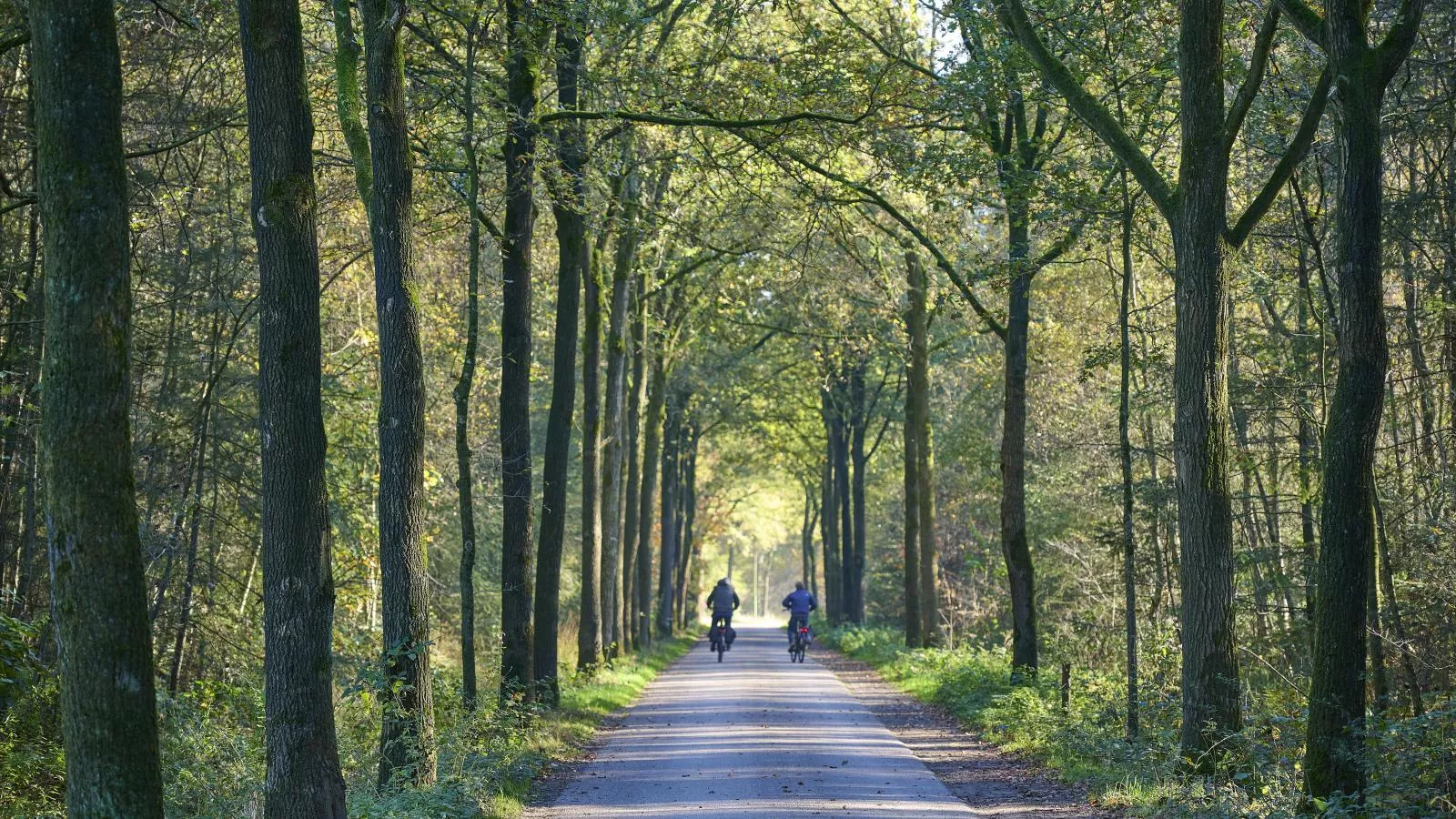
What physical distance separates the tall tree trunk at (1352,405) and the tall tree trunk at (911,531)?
21.0m

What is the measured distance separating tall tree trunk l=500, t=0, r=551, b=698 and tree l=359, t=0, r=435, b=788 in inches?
147

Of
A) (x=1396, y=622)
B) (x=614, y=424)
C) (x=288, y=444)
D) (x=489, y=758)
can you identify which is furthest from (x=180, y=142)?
(x=614, y=424)

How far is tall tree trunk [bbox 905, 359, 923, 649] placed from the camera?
31.0 metres

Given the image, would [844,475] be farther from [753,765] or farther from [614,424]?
[753,765]

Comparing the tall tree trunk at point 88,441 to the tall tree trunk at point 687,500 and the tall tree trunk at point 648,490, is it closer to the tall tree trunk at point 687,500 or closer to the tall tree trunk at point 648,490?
the tall tree trunk at point 648,490

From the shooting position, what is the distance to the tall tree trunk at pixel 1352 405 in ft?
29.1

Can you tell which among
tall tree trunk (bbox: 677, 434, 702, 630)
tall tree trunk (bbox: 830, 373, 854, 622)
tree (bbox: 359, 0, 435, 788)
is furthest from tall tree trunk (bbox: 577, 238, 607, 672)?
tall tree trunk (bbox: 677, 434, 702, 630)

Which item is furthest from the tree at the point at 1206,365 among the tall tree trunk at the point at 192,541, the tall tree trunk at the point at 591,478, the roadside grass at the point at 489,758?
the tall tree trunk at the point at 591,478

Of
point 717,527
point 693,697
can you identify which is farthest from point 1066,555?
point 717,527

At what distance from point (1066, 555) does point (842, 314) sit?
792cm

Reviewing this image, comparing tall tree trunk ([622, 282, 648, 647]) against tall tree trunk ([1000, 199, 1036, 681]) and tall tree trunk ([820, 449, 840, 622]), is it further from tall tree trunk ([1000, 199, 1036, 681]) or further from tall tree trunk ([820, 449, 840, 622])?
tall tree trunk ([820, 449, 840, 622])

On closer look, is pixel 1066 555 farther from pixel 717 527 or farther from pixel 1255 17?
pixel 717 527

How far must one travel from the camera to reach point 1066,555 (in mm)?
28328

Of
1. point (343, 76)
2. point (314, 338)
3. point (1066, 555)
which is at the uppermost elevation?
point (343, 76)
